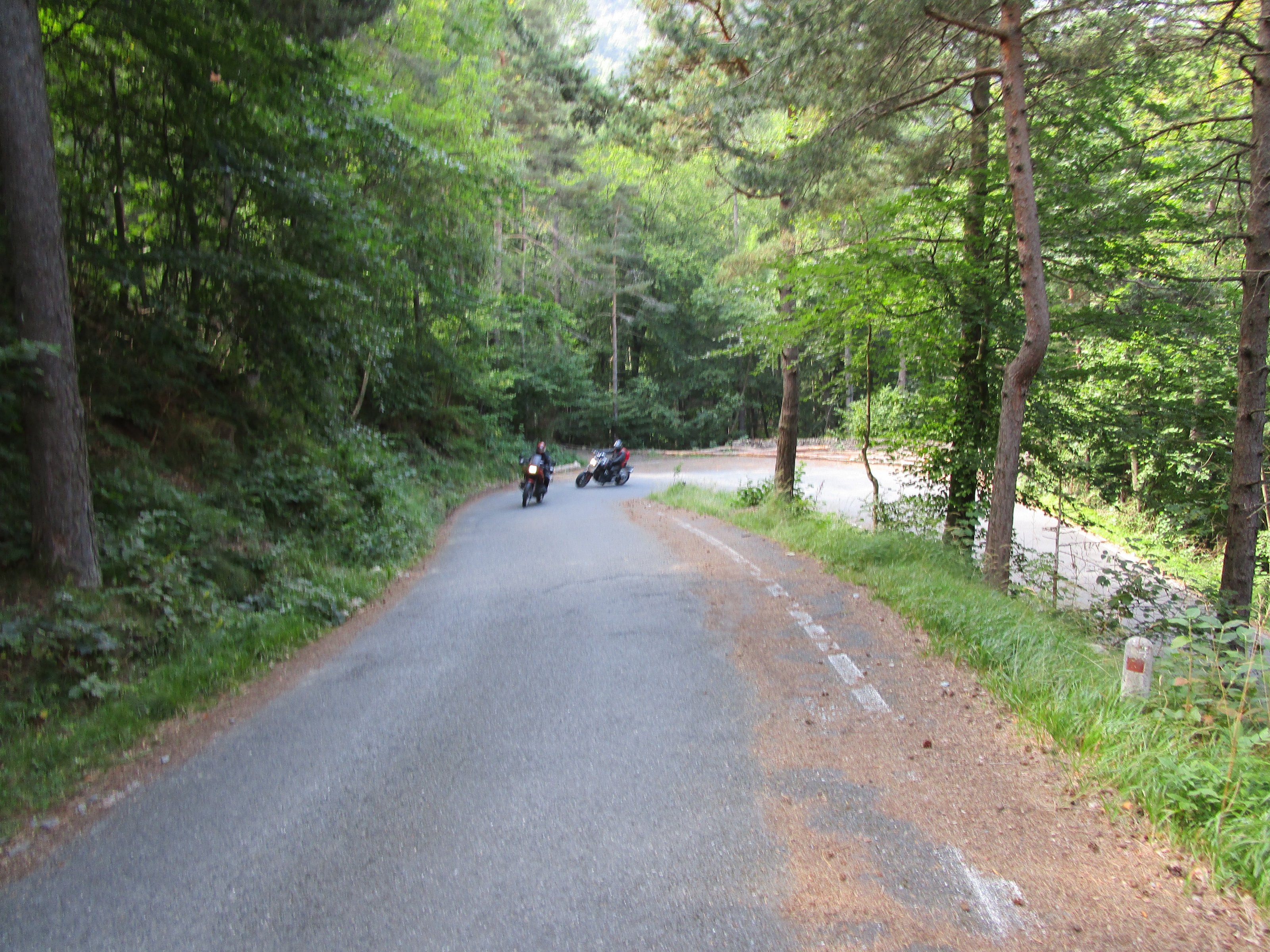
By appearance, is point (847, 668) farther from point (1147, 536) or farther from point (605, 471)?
point (605, 471)

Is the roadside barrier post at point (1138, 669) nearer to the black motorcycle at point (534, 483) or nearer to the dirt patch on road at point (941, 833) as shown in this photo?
the dirt patch on road at point (941, 833)

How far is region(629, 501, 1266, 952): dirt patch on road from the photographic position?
2.59m

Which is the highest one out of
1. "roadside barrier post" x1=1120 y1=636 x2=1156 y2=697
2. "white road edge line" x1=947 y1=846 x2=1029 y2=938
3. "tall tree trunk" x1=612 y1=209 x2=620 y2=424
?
"tall tree trunk" x1=612 y1=209 x2=620 y2=424

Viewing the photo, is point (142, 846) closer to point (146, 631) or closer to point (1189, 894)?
point (146, 631)

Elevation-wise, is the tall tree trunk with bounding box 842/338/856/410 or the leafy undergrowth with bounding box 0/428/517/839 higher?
the tall tree trunk with bounding box 842/338/856/410

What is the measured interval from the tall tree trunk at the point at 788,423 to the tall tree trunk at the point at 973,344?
4.33m

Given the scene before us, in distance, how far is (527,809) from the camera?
3.45 m

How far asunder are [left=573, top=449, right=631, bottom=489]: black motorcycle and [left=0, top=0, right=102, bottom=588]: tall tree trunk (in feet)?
58.7

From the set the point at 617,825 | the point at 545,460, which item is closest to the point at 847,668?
the point at 617,825

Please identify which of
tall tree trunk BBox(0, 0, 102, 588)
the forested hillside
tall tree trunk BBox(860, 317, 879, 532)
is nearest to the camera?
tall tree trunk BBox(0, 0, 102, 588)

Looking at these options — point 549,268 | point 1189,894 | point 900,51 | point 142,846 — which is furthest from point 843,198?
point 549,268

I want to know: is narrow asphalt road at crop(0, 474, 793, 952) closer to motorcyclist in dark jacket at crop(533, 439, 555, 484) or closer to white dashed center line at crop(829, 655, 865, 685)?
white dashed center line at crop(829, 655, 865, 685)

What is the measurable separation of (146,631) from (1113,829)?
20.7ft

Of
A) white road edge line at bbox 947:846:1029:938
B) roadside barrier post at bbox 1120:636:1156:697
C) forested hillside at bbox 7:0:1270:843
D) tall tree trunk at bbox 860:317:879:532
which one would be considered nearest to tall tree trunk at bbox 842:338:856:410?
forested hillside at bbox 7:0:1270:843
